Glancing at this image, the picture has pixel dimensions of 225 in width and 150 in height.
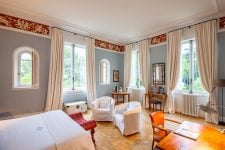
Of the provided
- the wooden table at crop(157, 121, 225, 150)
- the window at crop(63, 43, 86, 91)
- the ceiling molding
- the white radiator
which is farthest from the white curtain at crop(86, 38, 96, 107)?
the wooden table at crop(157, 121, 225, 150)

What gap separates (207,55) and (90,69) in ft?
13.9

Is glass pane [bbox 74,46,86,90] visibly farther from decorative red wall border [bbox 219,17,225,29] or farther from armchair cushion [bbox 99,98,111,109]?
decorative red wall border [bbox 219,17,225,29]

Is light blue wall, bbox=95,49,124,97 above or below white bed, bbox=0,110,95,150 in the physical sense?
above

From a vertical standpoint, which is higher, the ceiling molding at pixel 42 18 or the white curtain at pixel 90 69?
the ceiling molding at pixel 42 18

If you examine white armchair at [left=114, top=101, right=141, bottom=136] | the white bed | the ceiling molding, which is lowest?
white armchair at [left=114, top=101, right=141, bottom=136]

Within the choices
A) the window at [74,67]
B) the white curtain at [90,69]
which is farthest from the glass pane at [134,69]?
the window at [74,67]

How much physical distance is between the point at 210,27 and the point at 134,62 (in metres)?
3.41

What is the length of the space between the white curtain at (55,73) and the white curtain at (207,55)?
4759mm

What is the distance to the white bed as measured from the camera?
1.58m

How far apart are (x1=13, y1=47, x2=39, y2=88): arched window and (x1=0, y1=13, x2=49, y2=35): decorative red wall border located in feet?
2.12

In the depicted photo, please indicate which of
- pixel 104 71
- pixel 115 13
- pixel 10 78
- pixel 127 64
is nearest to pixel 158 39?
pixel 127 64

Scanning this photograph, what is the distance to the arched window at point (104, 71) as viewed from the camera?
6273mm

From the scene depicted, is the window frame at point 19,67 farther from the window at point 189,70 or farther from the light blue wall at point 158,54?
the window at point 189,70

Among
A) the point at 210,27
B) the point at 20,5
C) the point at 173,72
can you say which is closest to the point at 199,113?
the point at 173,72
